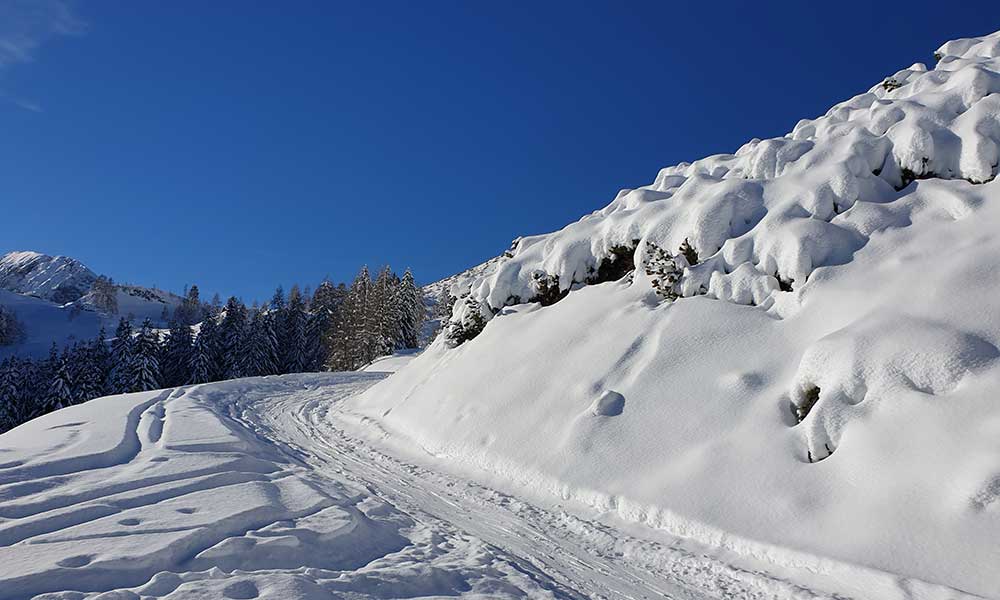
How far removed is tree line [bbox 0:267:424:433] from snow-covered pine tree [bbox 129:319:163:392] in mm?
78

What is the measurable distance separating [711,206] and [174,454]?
10141 mm

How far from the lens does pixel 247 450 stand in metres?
9.34

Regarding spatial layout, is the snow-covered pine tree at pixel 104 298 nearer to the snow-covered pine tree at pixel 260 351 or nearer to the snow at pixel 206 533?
the snow-covered pine tree at pixel 260 351

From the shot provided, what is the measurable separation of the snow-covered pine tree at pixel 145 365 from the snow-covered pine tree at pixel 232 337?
5.97 meters

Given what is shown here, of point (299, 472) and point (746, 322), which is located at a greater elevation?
point (746, 322)

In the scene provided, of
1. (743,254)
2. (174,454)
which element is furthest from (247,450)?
(743,254)

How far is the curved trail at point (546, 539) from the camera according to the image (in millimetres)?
5000

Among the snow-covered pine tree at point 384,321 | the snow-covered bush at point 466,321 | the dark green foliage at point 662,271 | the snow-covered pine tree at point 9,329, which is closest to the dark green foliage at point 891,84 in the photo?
the dark green foliage at point 662,271

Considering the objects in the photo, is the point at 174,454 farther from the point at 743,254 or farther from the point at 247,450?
the point at 743,254

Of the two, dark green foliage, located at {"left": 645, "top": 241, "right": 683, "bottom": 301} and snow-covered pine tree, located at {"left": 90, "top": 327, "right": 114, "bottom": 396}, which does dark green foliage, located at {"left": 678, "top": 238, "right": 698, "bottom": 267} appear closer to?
dark green foliage, located at {"left": 645, "top": 241, "right": 683, "bottom": 301}

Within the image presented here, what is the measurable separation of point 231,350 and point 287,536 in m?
55.9

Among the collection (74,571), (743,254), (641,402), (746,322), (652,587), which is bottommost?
(652,587)

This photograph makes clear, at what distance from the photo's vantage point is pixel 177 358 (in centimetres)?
5659

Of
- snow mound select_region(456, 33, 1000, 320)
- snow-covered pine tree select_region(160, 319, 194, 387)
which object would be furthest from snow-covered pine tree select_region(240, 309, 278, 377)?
snow mound select_region(456, 33, 1000, 320)
